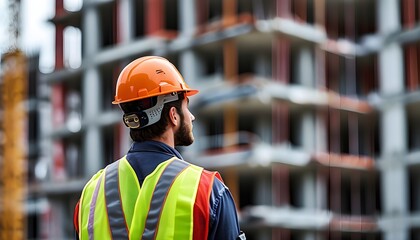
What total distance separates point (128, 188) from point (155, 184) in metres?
0.17

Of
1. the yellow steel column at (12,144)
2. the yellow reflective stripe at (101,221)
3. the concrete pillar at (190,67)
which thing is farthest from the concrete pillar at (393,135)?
the yellow reflective stripe at (101,221)

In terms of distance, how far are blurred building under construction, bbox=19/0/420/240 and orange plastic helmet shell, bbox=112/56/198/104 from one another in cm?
3059

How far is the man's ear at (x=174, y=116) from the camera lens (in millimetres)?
3842

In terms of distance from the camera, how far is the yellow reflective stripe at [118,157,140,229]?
12.4 ft

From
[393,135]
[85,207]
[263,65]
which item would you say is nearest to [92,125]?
[263,65]

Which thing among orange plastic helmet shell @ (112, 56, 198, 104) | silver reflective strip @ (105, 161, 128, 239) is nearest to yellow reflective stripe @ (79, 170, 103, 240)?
silver reflective strip @ (105, 161, 128, 239)

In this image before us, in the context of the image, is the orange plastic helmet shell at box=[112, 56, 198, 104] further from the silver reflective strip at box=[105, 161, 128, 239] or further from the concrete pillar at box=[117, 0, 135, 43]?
the concrete pillar at box=[117, 0, 135, 43]

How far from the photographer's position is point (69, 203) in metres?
45.5

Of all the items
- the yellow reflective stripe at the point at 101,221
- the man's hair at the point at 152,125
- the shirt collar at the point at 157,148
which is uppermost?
the man's hair at the point at 152,125

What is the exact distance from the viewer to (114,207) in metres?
3.80

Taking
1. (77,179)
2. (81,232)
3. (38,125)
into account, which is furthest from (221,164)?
(81,232)

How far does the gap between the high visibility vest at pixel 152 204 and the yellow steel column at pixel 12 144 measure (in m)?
43.1

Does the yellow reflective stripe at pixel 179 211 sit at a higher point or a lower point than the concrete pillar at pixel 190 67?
lower

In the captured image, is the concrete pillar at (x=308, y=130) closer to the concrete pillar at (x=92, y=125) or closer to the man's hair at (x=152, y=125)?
the concrete pillar at (x=92, y=125)
